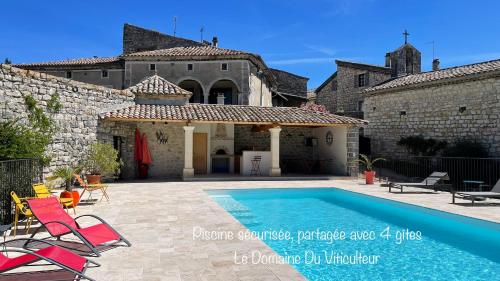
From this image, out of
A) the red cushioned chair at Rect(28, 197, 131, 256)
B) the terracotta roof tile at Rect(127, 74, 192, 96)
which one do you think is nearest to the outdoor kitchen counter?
the terracotta roof tile at Rect(127, 74, 192, 96)

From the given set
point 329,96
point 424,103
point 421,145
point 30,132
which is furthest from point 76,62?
point 421,145

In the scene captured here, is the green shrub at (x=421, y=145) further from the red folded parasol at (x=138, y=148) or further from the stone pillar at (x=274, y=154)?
the red folded parasol at (x=138, y=148)

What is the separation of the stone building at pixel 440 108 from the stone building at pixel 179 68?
8.34 meters

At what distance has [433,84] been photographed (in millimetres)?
20531

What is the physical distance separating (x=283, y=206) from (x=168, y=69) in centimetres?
1785

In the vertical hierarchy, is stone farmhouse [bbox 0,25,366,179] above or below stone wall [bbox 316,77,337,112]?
below

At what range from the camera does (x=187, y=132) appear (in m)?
16.4

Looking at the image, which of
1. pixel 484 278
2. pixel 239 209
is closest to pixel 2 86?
pixel 239 209

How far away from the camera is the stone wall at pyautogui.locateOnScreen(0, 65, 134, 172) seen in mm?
10680

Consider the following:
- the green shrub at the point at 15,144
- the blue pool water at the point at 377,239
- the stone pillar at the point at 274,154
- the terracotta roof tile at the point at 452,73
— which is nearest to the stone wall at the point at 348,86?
the terracotta roof tile at the point at 452,73

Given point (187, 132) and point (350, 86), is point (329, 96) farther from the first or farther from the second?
point (187, 132)

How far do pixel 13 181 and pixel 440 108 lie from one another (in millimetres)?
19687

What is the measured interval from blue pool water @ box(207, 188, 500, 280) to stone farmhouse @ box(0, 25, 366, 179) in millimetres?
5597

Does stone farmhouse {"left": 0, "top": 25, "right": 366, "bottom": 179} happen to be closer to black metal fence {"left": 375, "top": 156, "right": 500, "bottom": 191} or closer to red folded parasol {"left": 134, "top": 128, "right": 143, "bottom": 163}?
red folded parasol {"left": 134, "top": 128, "right": 143, "bottom": 163}
